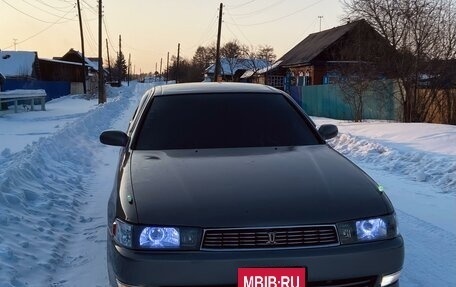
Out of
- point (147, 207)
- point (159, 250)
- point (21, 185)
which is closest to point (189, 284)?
point (159, 250)

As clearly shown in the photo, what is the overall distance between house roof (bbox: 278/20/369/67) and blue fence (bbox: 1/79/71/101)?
1950 centimetres

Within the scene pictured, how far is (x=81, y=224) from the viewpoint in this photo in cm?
603

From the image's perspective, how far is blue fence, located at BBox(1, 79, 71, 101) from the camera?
3846 cm

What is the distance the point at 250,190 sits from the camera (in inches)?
127

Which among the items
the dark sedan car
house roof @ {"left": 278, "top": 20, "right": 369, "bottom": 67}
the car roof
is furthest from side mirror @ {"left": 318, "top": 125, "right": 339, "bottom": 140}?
house roof @ {"left": 278, "top": 20, "right": 369, "bottom": 67}

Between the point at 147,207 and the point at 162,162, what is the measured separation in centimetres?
83

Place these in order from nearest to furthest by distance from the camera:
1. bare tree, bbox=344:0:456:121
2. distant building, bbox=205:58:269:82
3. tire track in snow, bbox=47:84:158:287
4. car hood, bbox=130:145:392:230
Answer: car hood, bbox=130:145:392:230 → tire track in snow, bbox=47:84:158:287 → bare tree, bbox=344:0:456:121 → distant building, bbox=205:58:269:82

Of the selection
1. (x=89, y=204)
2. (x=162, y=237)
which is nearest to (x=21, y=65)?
(x=89, y=204)

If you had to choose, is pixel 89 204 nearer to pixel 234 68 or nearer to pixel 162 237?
pixel 162 237

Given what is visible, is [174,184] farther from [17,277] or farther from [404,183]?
[404,183]

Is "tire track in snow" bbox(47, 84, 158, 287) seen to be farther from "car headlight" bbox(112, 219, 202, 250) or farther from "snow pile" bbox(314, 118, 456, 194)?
"snow pile" bbox(314, 118, 456, 194)

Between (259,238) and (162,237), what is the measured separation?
53 cm

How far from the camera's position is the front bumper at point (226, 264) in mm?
2812

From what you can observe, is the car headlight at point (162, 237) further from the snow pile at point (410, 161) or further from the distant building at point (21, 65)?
the distant building at point (21, 65)
